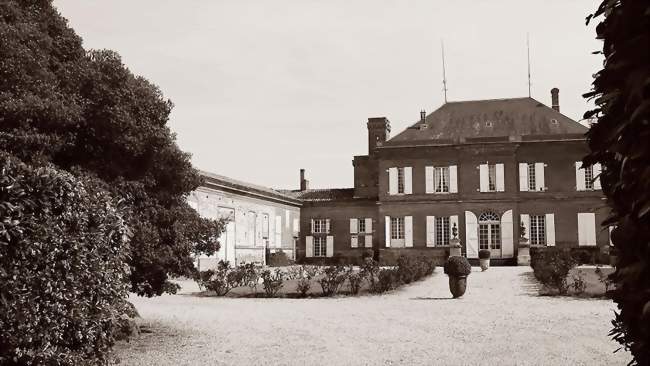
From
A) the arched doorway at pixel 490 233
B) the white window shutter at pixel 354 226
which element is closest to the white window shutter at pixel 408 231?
the arched doorway at pixel 490 233

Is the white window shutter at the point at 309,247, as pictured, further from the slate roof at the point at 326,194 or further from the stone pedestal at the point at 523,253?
the stone pedestal at the point at 523,253

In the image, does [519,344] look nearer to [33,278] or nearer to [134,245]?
[134,245]

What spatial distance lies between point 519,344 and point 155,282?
4953mm

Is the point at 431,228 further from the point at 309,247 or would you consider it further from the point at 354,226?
the point at 309,247

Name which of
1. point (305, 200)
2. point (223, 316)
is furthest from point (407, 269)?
point (305, 200)

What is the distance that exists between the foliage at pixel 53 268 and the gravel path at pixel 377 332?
1.37m

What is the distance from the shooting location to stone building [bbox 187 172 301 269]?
2883 cm

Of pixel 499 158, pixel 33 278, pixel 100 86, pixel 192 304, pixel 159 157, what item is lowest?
pixel 192 304

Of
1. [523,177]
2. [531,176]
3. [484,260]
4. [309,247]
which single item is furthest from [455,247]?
[309,247]

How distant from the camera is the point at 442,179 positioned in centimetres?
3603

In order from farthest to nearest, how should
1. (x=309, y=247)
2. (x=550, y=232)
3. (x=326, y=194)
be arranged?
(x=326, y=194) < (x=309, y=247) < (x=550, y=232)

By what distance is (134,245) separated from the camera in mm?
8203

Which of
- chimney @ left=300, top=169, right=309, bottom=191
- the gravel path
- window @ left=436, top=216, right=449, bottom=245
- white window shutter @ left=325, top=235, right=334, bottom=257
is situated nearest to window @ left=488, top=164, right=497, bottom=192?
window @ left=436, top=216, right=449, bottom=245

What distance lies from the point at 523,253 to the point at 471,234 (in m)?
3.54
